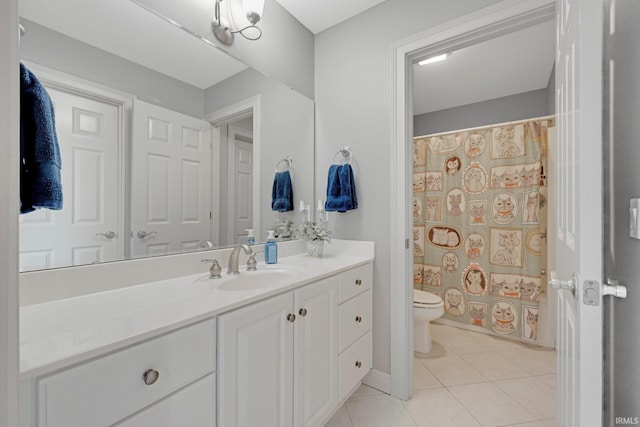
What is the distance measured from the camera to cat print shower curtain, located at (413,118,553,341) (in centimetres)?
246

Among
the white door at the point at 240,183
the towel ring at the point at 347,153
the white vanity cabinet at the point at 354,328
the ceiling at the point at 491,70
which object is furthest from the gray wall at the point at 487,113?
the white door at the point at 240,183

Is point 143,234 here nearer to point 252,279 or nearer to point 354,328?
point 252,279

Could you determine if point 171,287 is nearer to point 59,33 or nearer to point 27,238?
point 27,238

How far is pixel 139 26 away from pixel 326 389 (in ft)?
6.01

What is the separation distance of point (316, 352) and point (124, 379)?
823mm

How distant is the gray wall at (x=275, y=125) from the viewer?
1.62m

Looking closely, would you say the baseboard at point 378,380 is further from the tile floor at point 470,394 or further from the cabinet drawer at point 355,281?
the cabinet drawer at point 355,281

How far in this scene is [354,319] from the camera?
1632mm

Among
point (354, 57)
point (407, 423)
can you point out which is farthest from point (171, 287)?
point (354, 57)

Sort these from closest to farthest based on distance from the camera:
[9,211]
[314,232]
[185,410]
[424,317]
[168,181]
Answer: [9,211]
[185,410]
[168,181]
[314,232]
[424,317]

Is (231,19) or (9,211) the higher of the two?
(231,19)

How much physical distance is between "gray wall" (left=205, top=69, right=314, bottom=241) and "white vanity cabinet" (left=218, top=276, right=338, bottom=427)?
0.67 m

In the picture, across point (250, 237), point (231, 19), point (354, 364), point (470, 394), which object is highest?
point (231, 19)

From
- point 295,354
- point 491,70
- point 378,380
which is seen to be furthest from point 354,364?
point 491,70
